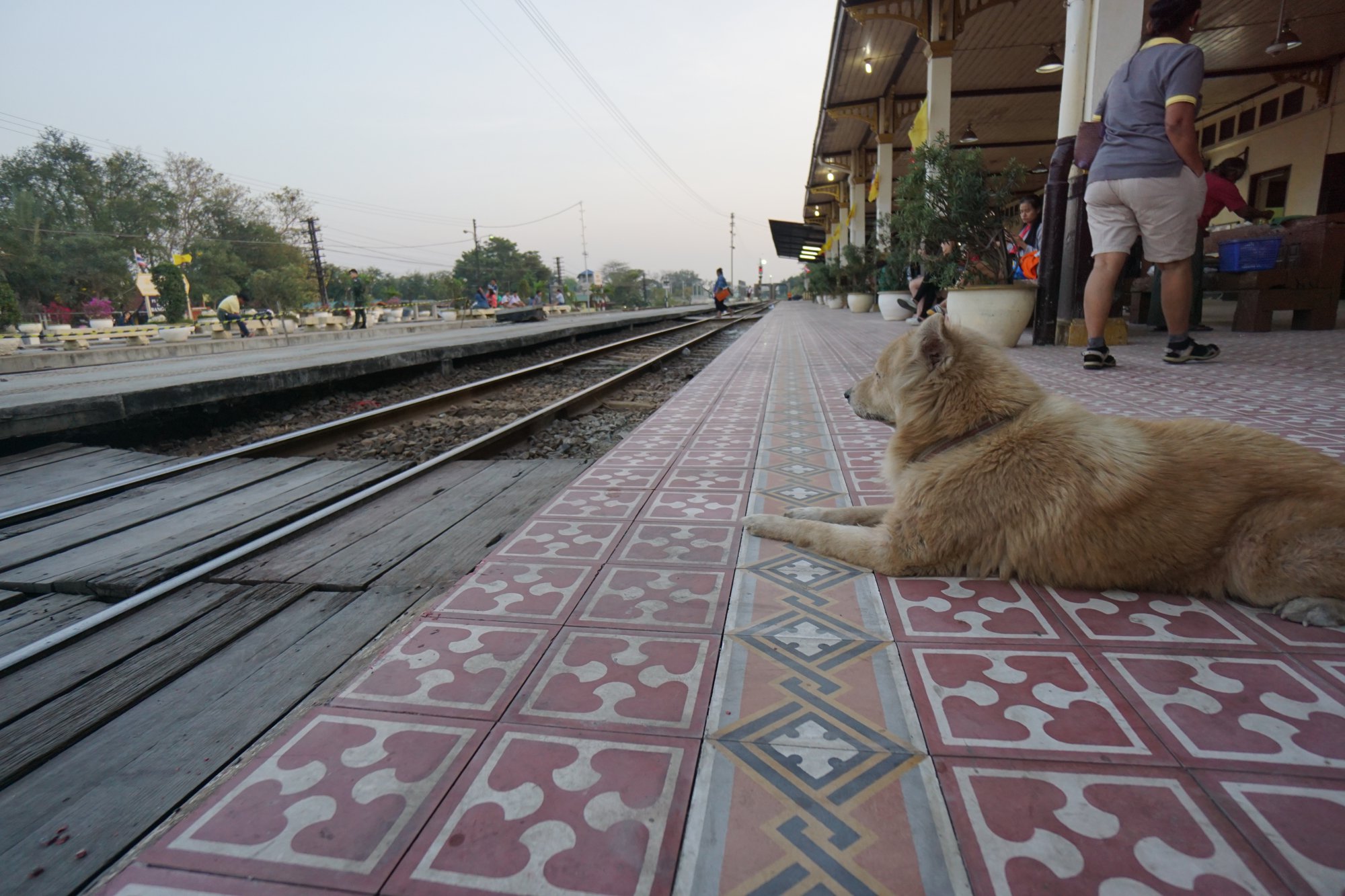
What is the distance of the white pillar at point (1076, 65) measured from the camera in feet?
21.7

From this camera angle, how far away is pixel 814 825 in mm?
1055

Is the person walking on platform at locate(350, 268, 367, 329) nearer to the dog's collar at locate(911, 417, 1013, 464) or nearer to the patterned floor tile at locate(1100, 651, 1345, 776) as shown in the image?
the dog's collar at locate(911, 417, 1013, 464)

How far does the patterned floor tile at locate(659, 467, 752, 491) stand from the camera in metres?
2.98

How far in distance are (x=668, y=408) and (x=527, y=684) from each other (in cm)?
386

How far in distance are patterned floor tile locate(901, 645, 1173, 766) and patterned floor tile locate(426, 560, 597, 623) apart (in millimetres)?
979

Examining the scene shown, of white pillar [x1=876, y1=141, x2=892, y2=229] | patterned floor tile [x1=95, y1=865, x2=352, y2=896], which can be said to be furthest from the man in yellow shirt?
patterned floor tile [x1=95, y1=865, x2=352, y2=896]

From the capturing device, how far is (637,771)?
119 centimetres

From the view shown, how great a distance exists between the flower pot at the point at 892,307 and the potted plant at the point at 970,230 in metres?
5.39

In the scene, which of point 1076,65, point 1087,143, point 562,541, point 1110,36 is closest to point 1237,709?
point 562,541

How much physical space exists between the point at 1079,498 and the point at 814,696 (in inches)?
37.0

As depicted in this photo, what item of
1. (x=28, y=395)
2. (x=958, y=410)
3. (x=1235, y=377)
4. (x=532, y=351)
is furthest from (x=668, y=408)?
(x=532, y=351)

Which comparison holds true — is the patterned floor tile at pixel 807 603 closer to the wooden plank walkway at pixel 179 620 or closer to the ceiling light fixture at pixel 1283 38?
the wooden plank walkway at pixel 179 620

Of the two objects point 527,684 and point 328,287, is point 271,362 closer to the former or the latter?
point 527,684

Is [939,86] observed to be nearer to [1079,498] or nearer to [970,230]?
[970,230]
